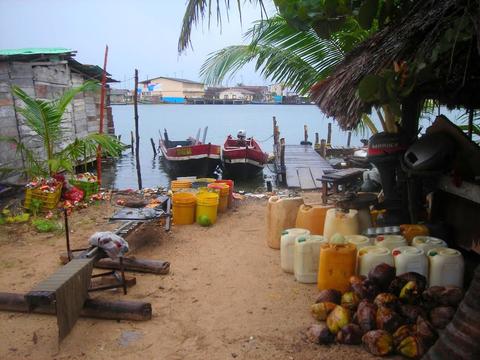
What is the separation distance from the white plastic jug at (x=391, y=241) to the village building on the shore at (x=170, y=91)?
80.2m

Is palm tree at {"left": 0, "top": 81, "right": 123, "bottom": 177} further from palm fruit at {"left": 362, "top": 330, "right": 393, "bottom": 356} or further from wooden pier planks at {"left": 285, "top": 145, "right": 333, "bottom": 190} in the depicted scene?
palm fruit at {"left": 362, "top": 330, "right": 393, "bottom": 356}

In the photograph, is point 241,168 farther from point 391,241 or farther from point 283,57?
point 391,241

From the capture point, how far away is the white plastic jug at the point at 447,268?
151 inches

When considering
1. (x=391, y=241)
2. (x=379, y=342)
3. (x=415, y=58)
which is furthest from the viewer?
(x=391, y=241)

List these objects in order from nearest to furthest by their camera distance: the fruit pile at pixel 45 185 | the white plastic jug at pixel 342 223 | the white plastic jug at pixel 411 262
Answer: the white plastic jug at pixel 411 262 → the white plastic jug at pixel 342 223 → the fruit pile at pixel 45 185

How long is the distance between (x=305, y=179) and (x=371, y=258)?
9375 mm

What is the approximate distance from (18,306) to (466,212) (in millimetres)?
4921

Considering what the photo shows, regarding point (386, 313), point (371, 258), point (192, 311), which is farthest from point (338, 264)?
point (192, 311)

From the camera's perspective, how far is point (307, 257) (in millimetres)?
4582

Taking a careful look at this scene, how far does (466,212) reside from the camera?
4691 millimetres

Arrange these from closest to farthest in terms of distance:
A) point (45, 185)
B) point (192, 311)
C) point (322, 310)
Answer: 1. point (322, 310)
2. point (192, 311)
3. point (45, 185)

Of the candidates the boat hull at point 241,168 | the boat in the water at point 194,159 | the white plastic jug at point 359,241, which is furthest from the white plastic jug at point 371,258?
the boat in the water at point 194,159

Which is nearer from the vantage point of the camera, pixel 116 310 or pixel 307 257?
pixel 116 310

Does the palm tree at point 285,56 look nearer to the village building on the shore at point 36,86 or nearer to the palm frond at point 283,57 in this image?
the palm frond at point 283,57
